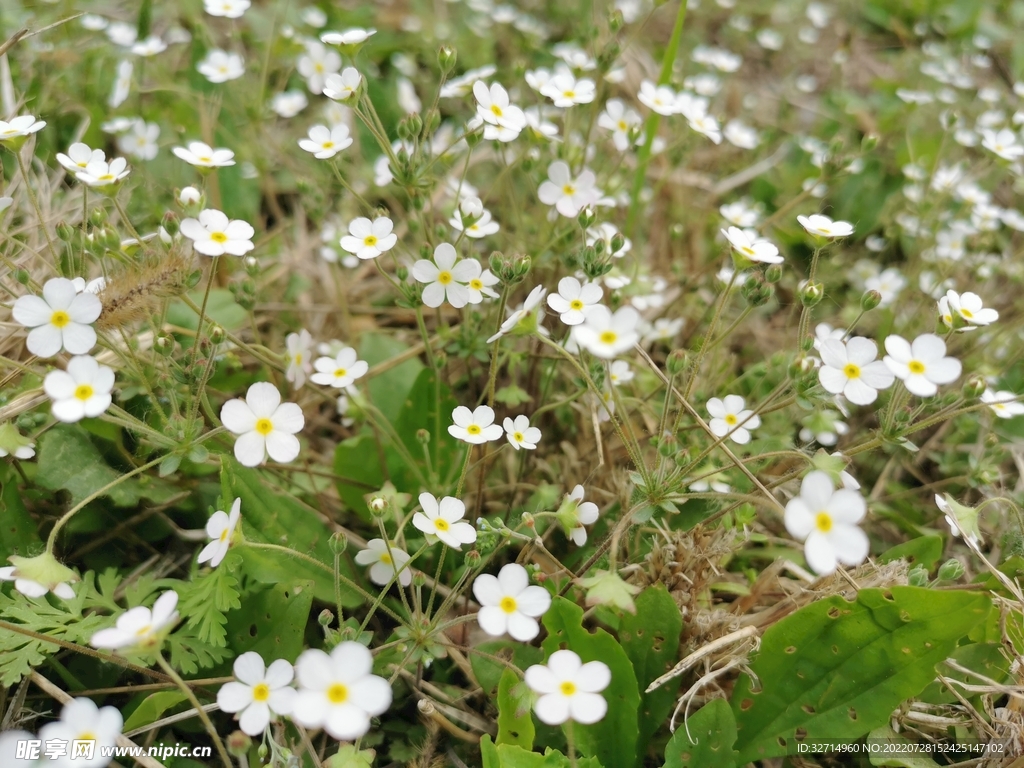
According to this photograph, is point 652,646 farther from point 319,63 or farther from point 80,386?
point 319,63

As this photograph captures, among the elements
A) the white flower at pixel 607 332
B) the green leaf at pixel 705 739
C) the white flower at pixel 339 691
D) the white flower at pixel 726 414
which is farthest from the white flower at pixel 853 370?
the white flower at pixel 339 691

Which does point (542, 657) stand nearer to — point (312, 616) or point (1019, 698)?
point (312, 616)

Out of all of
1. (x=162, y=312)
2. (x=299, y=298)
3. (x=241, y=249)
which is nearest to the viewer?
(x=241, y=249)

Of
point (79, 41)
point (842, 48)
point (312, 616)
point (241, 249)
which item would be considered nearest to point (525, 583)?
point (312, 616)

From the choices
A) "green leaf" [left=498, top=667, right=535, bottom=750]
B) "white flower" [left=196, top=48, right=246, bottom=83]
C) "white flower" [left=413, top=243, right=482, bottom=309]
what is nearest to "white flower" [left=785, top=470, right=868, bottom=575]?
"green leaf" [left=498, top=667, right=535, bottom=750]

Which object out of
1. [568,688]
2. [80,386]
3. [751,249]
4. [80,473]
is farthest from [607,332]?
[80,473]

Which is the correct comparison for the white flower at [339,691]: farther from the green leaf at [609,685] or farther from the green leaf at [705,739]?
the green leaf at [705,739]

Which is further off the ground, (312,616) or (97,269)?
(97,269)
